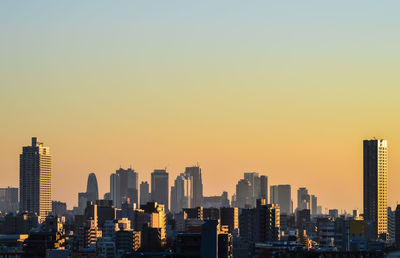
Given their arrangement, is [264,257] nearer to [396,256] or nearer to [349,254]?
[396,256]

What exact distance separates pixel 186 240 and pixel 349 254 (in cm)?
2263

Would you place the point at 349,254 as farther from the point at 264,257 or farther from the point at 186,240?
the point at 264,257

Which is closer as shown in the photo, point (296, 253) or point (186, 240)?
point (296, 253)

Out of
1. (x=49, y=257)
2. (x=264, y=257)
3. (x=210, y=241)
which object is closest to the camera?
(x=210, y=241)

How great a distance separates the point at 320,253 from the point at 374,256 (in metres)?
6.02

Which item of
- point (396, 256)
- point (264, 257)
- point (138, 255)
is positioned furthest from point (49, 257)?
point (396, 256)

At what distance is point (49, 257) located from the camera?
199375 mm

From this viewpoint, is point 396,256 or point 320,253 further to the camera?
point 396,256

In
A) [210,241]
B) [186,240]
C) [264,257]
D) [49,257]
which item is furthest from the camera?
[49,257]

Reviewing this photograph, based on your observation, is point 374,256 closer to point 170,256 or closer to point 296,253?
point 296,253

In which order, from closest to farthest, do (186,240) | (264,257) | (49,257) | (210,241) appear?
(210,241), (186,240), (264,257), (49,257)

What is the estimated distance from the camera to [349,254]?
5635 inches

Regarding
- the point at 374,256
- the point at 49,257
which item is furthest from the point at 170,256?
the point at 49,257

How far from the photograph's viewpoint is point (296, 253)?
14525 cm
